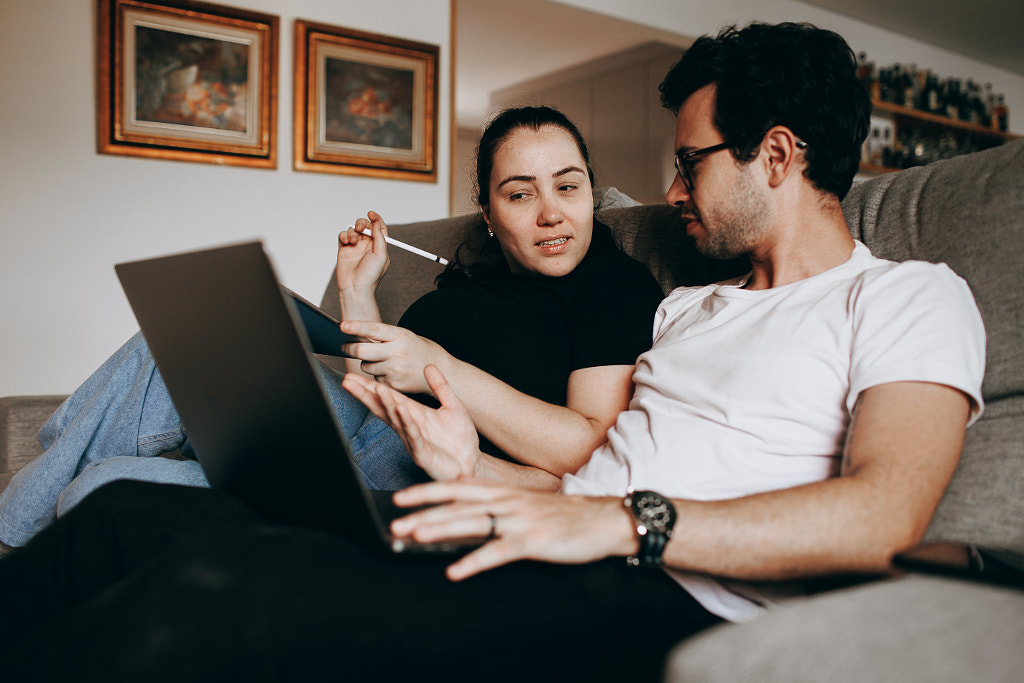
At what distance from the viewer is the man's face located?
103cm

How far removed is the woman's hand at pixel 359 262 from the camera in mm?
1495

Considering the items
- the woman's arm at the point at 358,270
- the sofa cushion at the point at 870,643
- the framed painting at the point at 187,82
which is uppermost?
the framed painting at the point at 187,82

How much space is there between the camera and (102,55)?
2.82 metres

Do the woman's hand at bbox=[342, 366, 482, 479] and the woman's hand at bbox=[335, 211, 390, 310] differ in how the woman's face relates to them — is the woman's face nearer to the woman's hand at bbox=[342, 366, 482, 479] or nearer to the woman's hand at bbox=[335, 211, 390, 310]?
the woman's hand at bbox=[335, 211, 390, 310]

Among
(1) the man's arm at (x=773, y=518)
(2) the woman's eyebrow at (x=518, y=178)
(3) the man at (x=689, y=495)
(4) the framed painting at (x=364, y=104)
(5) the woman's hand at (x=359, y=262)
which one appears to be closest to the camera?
(3) the man at (x=689, y=495)

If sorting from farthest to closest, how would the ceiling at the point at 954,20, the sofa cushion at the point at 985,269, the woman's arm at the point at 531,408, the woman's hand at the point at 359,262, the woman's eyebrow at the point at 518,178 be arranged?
the ceiling at the point at 954,20, the woman's hand at the point at 359,262, the woman's eyebrow at the point at 518,178, the woman's arm at the point at 531,408, the sofa cushion at the point at 985,269

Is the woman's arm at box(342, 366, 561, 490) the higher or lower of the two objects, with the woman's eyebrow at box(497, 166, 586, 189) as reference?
lower

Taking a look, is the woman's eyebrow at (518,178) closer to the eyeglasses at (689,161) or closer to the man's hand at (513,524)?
the eyeglasses at (689,161)

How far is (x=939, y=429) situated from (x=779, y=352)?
205 mm

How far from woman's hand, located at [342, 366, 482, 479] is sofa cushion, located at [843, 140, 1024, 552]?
59cm

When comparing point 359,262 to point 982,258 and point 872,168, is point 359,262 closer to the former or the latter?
point 982,258

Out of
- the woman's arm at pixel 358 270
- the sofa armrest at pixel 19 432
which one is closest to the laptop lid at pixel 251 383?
the woman's arm at pixel 358 270

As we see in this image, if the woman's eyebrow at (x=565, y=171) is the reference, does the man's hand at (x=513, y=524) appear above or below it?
below

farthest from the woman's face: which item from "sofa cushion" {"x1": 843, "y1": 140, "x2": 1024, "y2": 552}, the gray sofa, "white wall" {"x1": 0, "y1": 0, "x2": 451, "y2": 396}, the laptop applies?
"white wall" {"x1": 0, "y1": 0, "x2": 451, "y2": 396}
